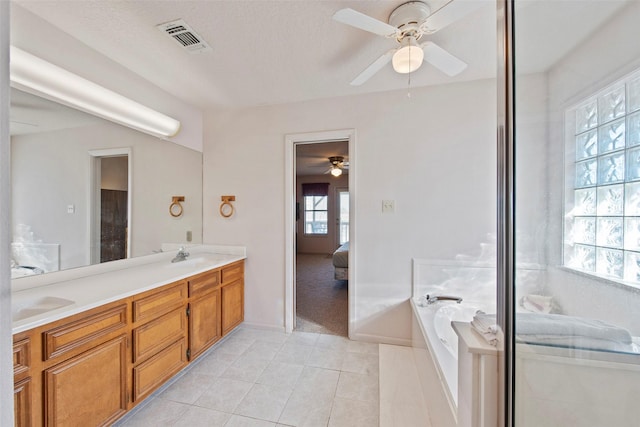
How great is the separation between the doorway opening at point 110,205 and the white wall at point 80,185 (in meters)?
0.05

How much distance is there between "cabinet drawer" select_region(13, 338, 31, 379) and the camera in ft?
3.31

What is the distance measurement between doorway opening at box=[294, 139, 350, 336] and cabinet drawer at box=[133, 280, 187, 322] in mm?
1308

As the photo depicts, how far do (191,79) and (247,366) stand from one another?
2525 millimetres

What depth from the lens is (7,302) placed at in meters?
0.53

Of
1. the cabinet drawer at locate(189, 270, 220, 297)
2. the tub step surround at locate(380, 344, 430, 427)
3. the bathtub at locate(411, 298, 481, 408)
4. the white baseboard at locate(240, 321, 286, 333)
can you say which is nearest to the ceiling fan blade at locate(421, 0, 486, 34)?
the bathtub at locate(411, 298, 481, 408)

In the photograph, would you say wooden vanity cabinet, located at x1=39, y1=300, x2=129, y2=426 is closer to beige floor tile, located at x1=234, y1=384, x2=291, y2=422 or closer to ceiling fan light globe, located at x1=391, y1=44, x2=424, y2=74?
beige floor tile, located at x1=234, y1=384, x2=291, y2=422

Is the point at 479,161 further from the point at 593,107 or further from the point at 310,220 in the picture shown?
the point at 310,220

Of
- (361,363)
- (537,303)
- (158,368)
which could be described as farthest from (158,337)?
(537,303)

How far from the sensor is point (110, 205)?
6.39ft

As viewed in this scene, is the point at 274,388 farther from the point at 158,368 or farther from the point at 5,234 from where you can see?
the point at 5,234

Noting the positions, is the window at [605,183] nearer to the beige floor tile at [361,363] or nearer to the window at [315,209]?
the beige floor tile at [361,363]

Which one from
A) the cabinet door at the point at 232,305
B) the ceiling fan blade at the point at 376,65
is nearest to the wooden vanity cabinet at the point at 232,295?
the cabinet door at the point at 232,305

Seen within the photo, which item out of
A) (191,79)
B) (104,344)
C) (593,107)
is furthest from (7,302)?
(191,79)

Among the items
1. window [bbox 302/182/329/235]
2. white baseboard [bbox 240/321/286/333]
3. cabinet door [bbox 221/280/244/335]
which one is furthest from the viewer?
window [bbox 302/182/329/235]
